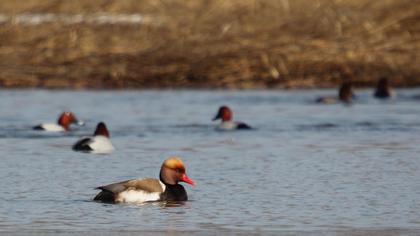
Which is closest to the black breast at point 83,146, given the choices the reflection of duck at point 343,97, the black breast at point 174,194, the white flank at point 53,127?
the white flank at point 53,127

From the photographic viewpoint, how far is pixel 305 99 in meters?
28.7

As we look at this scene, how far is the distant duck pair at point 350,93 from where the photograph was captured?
91.1 ft

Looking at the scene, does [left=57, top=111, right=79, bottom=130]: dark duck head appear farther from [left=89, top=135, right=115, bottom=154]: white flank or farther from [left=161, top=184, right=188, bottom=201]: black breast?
[left=161, top=184, right=188, bottom=201]: black breast

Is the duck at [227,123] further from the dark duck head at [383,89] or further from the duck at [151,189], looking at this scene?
the duck at [151,189]

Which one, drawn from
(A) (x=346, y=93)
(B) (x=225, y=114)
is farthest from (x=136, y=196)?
(A) (x=346, y=93)

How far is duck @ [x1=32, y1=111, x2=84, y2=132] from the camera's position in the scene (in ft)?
75.4

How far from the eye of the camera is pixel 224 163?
715 inches

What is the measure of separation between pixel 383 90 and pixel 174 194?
14.5 meters

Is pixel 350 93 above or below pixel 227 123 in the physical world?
above

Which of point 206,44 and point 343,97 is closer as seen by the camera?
point 343,97

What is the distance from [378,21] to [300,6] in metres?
1.81

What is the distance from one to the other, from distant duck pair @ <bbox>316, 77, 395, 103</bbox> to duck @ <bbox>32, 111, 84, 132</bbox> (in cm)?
602

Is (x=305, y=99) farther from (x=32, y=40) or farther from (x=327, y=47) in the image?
(x=32, y=40)

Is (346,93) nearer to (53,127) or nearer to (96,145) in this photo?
(53,127)
